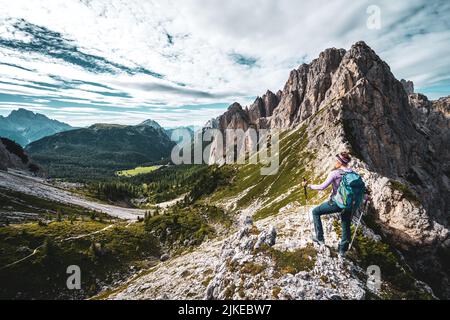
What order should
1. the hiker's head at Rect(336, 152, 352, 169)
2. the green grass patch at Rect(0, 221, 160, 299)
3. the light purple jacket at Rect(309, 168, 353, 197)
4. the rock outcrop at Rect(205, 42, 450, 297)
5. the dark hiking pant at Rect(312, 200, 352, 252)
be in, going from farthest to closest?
the green grass patch at Rect(0, 221, 160, 299) < the rock outcrop at Rect(205, 42, 450, 297) < the dark hiking pant at Rect(312, 200, 352, 252) < the light purple jacket at Rect(309, 168, 353, 197) < the hiker's head at Rect(336, 152, 352, 169)

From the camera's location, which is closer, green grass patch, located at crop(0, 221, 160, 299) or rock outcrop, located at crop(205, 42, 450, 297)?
rock outcrop, located at crop(205, 42, 450, 297)

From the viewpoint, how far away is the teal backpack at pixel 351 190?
18469 mm

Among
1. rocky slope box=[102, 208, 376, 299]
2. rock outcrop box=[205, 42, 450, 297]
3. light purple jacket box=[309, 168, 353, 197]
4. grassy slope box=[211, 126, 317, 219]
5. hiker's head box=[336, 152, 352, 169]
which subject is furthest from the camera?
grassy slope box=[211, 126, 317, 219]

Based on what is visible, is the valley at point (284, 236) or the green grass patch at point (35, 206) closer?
the valley at point (284, 236)

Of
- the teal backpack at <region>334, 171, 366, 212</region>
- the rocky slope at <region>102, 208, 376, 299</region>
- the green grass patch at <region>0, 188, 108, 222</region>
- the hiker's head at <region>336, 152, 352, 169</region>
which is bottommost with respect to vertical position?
the rocky slope at <region>102, 208, 376, 299</region>

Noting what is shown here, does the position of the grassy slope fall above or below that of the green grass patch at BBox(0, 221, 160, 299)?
above

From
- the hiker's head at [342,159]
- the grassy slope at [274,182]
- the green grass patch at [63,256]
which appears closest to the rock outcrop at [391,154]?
the grassy slope at [274,182]

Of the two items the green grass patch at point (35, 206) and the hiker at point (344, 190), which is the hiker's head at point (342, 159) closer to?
the hiker at point (344, 190)

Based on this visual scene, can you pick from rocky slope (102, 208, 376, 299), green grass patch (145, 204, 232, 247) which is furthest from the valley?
green grass patch (145, 204, 232, 247)

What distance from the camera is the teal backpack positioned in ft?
60.6

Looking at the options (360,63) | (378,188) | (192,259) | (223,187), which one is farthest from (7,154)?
(360,63)

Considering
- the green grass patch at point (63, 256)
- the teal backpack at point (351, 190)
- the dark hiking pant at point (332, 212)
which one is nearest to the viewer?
the teal backpack at point (351, 190)

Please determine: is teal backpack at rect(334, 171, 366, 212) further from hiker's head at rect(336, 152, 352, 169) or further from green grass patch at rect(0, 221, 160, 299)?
green grass patch at rect(0, 221, 160, 299)
